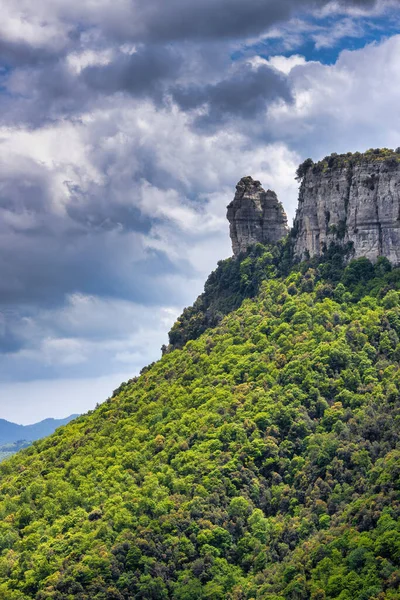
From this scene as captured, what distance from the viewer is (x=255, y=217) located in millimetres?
165750

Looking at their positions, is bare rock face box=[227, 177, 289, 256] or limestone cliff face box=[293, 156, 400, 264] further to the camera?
bare rock face box=[227, 177, 289, 256]

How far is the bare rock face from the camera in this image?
542 feet

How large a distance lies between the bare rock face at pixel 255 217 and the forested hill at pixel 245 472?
14376 millimetres

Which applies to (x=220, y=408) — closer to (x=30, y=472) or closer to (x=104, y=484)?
(x=104, y=484)

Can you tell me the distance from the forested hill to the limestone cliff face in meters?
2.90

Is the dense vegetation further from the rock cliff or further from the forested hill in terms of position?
the forested hill

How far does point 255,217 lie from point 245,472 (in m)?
53.3

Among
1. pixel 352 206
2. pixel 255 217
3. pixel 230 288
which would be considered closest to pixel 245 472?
pixel 352 206

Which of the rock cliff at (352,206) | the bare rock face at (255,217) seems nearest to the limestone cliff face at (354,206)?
the rock cliff at (352,206)

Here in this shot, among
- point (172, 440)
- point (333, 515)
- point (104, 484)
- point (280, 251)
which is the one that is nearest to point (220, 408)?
point (172, 440)

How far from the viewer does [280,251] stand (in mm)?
160750

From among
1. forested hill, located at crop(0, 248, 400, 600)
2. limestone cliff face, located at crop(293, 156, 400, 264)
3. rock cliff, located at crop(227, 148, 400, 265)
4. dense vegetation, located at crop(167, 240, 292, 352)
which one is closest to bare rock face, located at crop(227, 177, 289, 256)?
dense vegetation, located at crop(167, 240, 292, 352)

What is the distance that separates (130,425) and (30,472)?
45.2 feet

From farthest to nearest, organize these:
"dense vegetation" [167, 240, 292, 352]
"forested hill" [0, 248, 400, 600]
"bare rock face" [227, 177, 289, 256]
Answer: "bare rock face" [227, 177, 289, 256] → "dense vegetation" [167, 240, 292, 352] → "forested hill" [0, 248, 400, 600]
